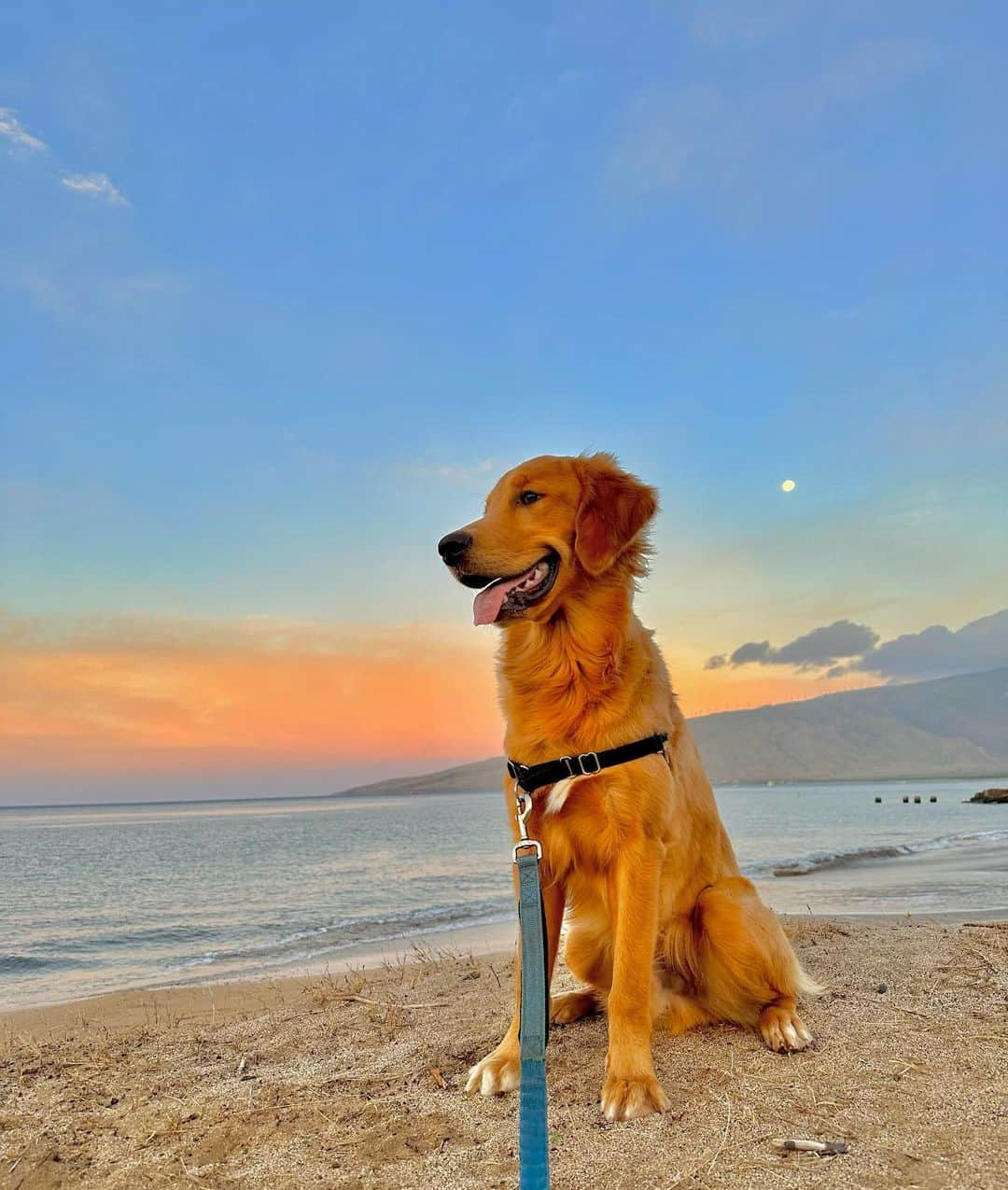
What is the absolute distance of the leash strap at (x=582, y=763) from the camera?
3078mm

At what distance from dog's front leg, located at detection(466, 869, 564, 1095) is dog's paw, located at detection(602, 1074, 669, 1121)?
0.41 m

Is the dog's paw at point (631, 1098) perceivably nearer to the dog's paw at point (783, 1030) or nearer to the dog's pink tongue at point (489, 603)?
the dog's paw at point (783, 1030)

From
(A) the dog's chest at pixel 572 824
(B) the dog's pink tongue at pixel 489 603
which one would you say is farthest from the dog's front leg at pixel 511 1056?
(B) the dog's pink tongue at pixel 489 603

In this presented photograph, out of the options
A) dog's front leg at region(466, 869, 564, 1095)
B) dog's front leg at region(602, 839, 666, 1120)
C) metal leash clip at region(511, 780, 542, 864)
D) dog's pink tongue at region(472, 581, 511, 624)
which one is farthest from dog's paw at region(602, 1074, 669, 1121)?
dog's pink tongue at region(472, 581, 511, 624)

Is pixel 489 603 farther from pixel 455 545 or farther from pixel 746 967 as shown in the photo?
pixel 746 967

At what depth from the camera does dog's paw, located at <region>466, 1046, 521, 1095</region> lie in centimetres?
311

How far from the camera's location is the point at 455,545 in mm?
3148

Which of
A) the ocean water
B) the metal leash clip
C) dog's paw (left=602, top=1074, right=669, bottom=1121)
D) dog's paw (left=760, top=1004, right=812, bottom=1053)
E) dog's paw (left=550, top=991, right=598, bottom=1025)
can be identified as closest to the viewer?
dog's paw (left=602, top=1074, right=669, bottom=1121)

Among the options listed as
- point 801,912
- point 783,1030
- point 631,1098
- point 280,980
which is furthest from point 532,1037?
point 801,912

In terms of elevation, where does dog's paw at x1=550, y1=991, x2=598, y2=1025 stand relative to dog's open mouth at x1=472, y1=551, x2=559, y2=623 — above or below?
below

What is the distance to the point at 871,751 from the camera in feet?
557

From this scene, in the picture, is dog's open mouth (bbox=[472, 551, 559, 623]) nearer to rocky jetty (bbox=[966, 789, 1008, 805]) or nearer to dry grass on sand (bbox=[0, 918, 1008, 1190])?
dry grass on sand (bbox=[0, 918, 1008, 1190])

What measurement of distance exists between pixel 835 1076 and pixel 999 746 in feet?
671

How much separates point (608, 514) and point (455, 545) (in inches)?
28.0
